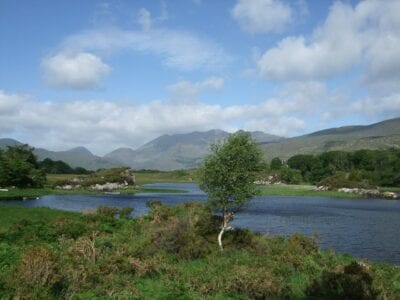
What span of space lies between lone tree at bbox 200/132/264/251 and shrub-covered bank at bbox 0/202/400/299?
344 cm

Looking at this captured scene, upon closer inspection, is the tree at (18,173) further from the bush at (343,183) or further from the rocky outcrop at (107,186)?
the bush at (343,183)

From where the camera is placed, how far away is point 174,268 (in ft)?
93.0

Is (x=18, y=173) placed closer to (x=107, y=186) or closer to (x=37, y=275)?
(x=107, y=186)

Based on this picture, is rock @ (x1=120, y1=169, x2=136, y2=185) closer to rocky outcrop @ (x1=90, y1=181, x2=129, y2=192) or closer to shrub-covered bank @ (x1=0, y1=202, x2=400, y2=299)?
rocky outcrop @ (x1=90, y1=181, x2=129, y2=192)

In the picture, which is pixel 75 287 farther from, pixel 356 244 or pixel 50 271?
pixel 356 244

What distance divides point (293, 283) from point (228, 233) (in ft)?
57.0

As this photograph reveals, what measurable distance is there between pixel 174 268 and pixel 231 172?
14.6m

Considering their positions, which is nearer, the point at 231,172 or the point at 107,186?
→ the point at 231,172

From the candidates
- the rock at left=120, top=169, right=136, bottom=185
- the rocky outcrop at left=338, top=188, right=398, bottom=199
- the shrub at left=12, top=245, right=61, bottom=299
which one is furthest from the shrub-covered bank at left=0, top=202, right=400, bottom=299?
the rock at left=120, top=169, right=136, bottom=185

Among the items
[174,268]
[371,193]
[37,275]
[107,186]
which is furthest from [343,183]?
[37,275]

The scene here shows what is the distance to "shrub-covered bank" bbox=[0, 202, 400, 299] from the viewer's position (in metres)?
21.5

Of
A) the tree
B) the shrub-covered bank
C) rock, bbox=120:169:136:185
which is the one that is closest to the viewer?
the shrub-covered bank

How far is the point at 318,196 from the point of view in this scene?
511 feet

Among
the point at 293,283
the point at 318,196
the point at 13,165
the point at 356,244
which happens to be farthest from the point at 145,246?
the point at 318,196
